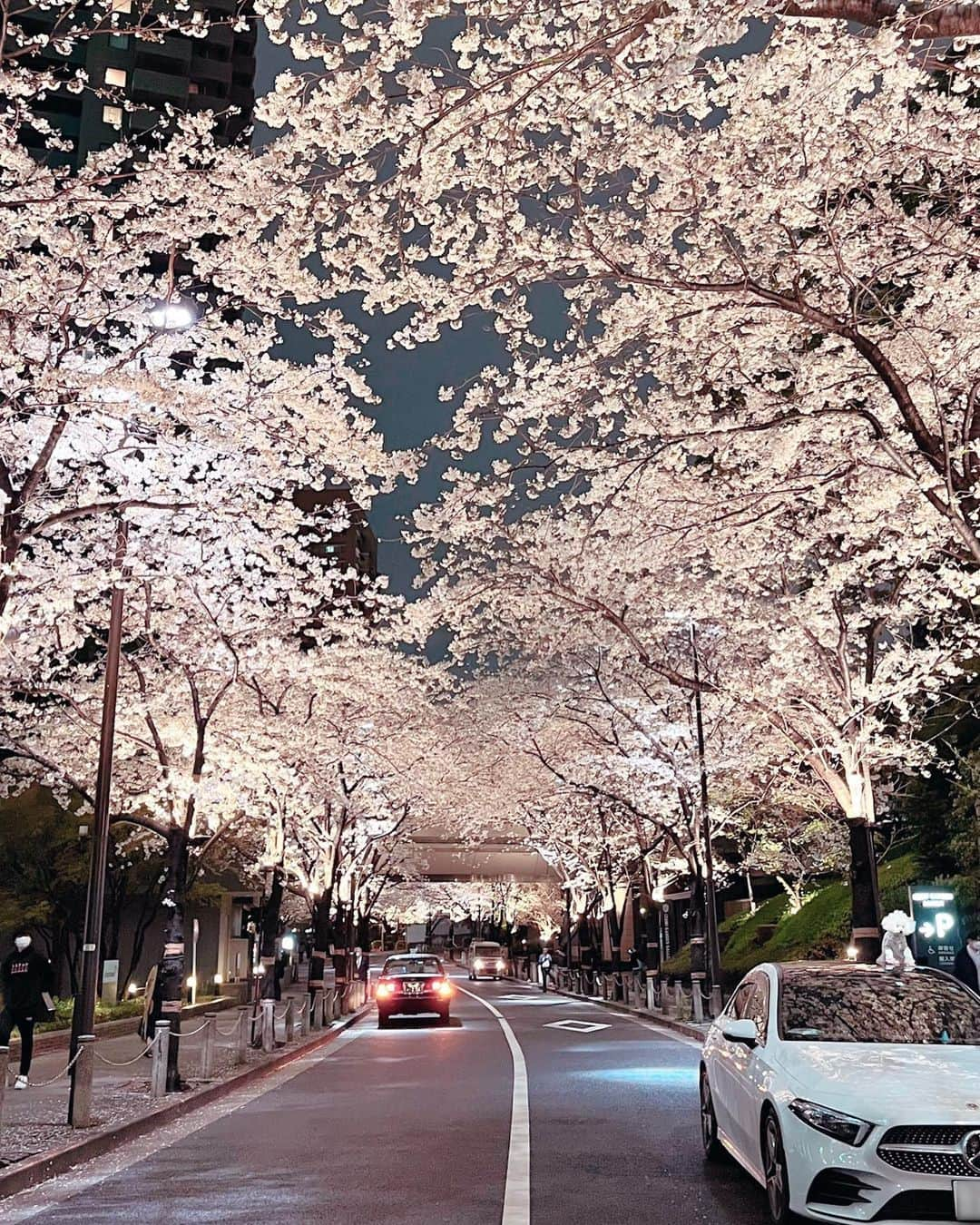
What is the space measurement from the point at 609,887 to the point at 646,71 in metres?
37.2

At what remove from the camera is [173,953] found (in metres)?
15.4

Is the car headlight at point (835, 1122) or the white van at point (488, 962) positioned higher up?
the car headlight at point (835, 1122)

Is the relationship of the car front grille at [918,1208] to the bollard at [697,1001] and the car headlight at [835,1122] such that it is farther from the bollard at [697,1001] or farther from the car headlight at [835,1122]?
the bollard at [697,1001]

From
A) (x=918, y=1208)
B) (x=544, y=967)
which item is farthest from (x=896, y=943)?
(x=544, y=967)

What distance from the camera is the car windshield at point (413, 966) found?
30.5 meters

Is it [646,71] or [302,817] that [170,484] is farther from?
[302,817]

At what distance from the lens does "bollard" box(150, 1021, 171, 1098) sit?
13.6 meters

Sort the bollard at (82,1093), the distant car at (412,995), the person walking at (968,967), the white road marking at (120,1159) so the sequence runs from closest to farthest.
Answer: the white road marking at (120,1159) → the bollard at (82,1093) → the person walking at (968,967) → the distant car at (412,995)

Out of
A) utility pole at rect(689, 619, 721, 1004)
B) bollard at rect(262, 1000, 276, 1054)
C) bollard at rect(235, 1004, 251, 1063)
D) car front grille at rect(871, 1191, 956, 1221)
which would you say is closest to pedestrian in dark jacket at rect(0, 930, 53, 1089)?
bollard at rect(235, 1004, 251, 1063)

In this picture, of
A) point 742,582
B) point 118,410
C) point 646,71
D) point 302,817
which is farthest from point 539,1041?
point 646,71

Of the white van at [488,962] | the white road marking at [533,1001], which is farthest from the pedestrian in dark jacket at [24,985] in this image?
the white van at [488,962]

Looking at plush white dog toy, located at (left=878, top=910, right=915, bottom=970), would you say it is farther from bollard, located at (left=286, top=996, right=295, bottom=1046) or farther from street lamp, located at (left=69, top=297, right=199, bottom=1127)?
bollard, located at (left=286, top=996, right=295, bottom=1046)

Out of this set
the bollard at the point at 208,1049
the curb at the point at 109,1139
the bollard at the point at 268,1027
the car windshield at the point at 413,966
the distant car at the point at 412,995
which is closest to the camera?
the curb at the point at 109,1139

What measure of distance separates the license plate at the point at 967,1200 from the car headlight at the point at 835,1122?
472 millimetres
